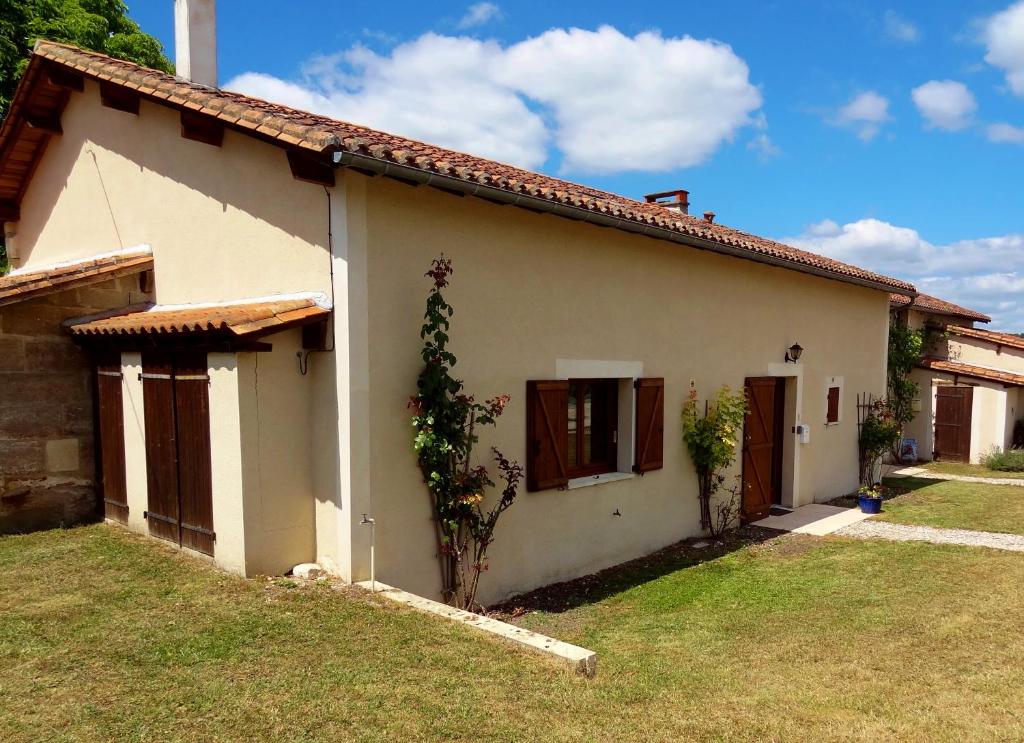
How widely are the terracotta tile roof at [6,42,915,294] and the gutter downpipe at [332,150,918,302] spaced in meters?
0.01

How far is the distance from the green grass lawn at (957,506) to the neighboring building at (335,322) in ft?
9.87

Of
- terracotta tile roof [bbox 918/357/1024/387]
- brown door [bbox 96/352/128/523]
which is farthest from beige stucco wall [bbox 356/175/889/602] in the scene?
terracotta tile roof [bbox 918/357/1024/387]

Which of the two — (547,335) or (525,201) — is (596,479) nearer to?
(547,335)

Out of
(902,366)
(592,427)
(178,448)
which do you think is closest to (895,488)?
(902,366)

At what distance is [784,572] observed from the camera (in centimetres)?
776

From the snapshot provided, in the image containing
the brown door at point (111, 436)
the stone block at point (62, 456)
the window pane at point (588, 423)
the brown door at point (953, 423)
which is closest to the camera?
the brown door at point (111, 436)

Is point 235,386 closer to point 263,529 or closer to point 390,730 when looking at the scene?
point 263,529

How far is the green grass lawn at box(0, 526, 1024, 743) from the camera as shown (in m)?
3.71

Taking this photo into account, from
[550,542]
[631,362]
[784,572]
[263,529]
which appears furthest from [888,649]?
[263,529]

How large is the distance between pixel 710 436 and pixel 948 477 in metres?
9.36

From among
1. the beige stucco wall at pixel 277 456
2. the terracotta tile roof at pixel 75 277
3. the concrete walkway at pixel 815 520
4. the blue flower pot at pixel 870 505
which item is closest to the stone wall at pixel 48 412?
the terracotta tile roof at pixel 75 277

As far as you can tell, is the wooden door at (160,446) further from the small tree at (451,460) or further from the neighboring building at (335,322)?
the small tree at (451,460)

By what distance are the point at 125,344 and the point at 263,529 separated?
270 centimetres

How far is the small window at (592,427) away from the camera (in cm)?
782
